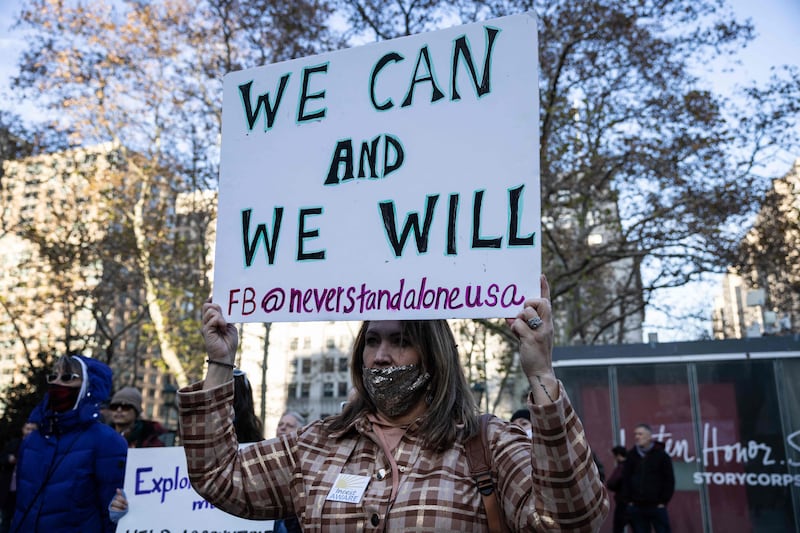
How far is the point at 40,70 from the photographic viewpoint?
17703mm

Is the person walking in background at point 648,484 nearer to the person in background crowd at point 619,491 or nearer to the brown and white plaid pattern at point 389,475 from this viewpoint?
the person in background crowd at point 619,491

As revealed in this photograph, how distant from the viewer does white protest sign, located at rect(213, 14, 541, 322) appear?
2.37 metres

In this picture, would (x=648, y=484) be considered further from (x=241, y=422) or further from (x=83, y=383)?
(x=83, y=383)

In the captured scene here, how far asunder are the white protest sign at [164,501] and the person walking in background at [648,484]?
6357 mm

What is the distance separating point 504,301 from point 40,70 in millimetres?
18488

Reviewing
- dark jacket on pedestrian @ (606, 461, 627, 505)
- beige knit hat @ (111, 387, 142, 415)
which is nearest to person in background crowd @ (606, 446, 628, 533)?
dark jacket on pedestrian @ (606, 461, 627, 505)

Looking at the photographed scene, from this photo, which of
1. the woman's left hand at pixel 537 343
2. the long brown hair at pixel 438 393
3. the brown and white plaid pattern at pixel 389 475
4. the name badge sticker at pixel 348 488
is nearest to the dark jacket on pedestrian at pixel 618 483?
the long brown hair at pixel 438 393

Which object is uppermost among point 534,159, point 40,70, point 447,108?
point 40,70

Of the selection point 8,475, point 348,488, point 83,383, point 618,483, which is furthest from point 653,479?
point 348,488

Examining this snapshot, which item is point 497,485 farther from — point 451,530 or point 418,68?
point 418,68

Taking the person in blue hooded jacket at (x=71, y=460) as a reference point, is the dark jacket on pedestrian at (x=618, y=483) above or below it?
below

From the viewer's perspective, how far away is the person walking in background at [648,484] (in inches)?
355

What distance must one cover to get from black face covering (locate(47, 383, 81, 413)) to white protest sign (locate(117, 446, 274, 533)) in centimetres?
49

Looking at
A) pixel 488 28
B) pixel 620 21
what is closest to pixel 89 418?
pixel 488 28
